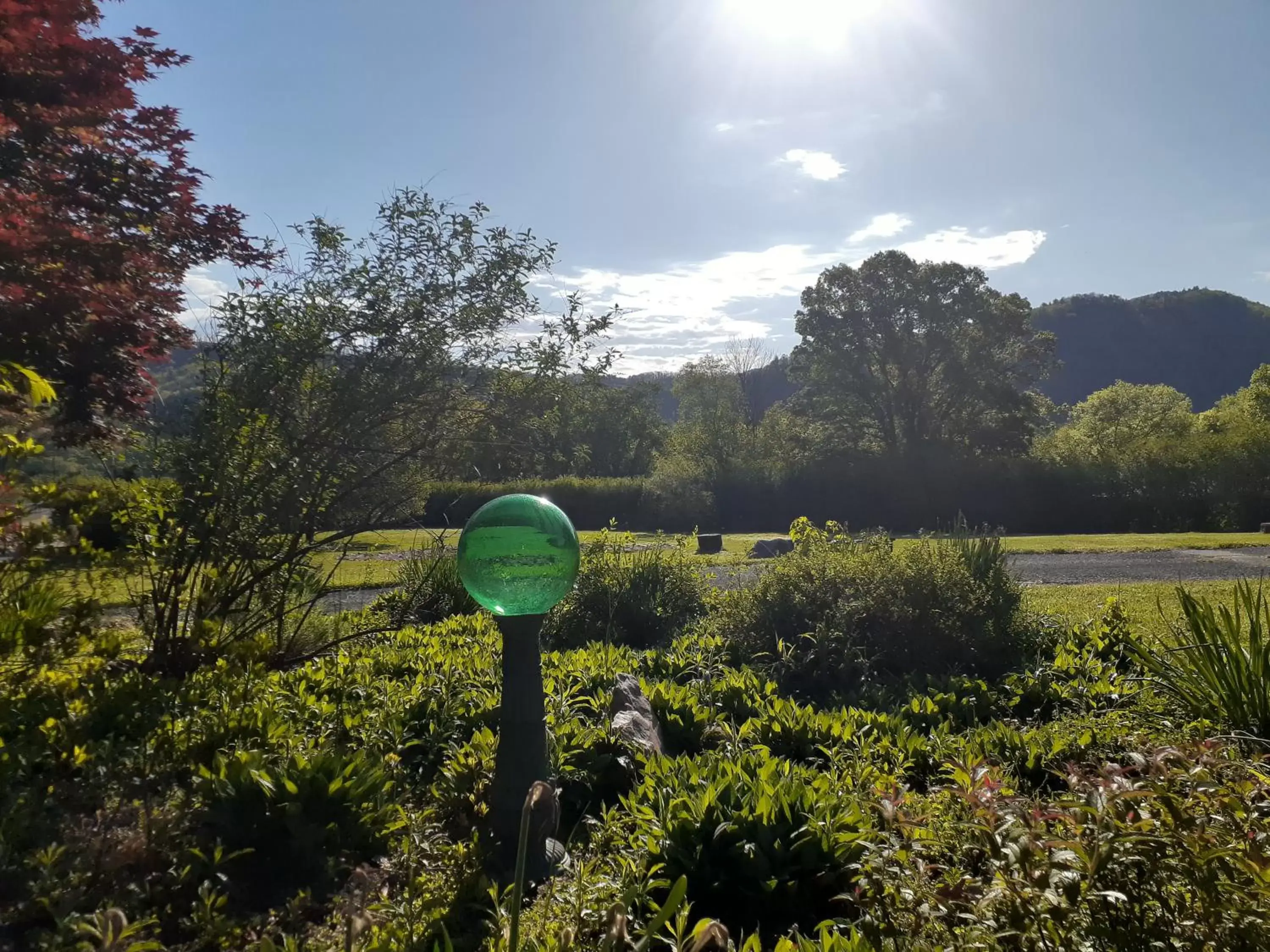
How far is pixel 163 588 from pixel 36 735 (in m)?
1.29

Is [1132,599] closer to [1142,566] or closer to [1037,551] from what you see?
[1142,566]

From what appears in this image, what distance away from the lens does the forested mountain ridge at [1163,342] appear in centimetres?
10581

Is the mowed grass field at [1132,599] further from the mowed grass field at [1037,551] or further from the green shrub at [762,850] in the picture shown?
the green shrub at [762,850]

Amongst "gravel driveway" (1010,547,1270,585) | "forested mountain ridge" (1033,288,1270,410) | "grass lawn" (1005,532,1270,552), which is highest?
"forested mountain ridge" (1033,288,1270,410)

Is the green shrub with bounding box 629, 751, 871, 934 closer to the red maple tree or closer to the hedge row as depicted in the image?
the red maple tree

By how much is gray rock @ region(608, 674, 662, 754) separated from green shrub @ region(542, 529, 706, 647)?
1.98m

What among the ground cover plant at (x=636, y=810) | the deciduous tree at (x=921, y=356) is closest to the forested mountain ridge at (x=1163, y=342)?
the deciduous tree at (x=921, y=356)

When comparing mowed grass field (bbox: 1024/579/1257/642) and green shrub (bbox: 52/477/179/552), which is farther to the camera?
mowed grass field (bbox: 1024/579/1257/642)

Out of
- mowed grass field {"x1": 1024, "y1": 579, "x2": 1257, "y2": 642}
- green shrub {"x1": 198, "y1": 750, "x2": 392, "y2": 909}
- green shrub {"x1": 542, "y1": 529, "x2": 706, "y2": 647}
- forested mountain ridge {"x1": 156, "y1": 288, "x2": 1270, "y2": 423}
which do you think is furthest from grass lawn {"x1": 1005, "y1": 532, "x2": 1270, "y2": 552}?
forested mountain ridge {"x1": 156, "y1": 288, "x2": 1270, "y2": 423}

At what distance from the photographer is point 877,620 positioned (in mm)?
5328

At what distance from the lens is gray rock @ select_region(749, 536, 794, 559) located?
12.9 m

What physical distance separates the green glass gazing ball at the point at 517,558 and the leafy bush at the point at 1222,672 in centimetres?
267

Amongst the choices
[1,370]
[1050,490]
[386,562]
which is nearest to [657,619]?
[1,370]

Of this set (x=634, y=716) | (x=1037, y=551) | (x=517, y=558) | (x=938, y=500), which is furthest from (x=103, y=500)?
(x=938, y=500)
